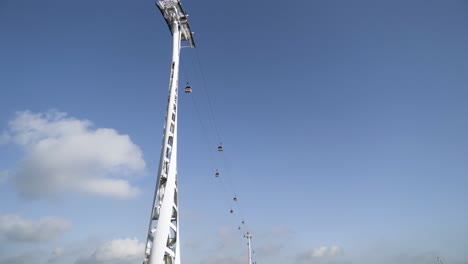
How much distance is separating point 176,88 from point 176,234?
41.7 ft

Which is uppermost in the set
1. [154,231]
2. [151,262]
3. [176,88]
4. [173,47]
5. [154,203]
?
[173,47]

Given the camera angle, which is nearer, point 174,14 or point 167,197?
point 167,197

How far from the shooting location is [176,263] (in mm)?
21812

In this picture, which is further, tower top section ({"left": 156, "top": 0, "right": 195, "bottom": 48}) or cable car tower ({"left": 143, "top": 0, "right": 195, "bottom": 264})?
tower top section ({"left": 156, "top": 0, "right": 195, "bottom": 48})

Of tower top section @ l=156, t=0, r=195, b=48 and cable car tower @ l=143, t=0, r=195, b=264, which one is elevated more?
tower top section @ l=156, t=0, r=195, b=48

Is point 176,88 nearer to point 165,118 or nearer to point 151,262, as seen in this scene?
point 165,118

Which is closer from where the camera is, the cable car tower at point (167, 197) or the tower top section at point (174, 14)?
the cable car tower at point (167, 197)

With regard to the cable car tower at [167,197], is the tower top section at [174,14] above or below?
above

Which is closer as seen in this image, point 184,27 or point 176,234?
point 176,234

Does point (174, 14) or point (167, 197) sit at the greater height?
point (174, 14)

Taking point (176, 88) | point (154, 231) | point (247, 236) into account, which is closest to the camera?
point (154, 231)

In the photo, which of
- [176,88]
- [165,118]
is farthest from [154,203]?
[176,88]

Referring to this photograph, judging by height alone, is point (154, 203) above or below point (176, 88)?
below

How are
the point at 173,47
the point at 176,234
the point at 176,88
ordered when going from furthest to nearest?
the point at 173,47
the point at 176,88
the point at 176,234
